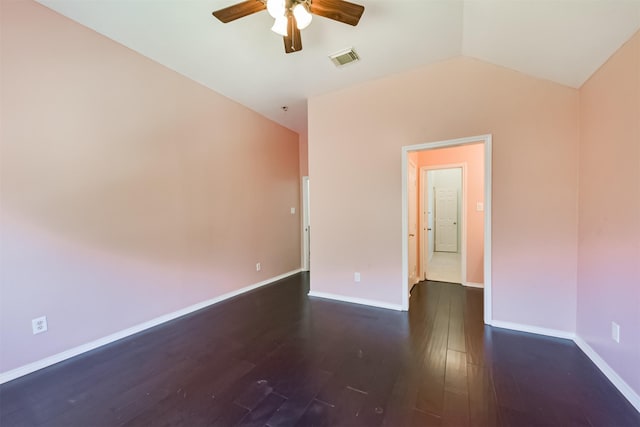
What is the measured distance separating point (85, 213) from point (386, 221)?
3098 millimetres

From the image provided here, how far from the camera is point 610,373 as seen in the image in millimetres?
1842

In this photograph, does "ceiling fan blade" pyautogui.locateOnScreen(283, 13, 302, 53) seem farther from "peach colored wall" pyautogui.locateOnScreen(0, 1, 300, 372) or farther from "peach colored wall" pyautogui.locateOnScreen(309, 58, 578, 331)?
"peach colored wall" pyautogui.locateOnScreen(0, 1, 300, 372)

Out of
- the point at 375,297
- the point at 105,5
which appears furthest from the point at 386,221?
the point at 105,5

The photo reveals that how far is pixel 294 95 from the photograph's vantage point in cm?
362

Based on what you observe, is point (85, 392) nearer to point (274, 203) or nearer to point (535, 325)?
point (274, 203)

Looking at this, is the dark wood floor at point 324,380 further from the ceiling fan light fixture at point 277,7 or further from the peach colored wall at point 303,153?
the peach colored wall at point 303,153

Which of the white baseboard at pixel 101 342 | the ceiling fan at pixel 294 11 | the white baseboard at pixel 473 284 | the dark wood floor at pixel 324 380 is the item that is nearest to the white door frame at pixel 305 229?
the white baseboard at pixel 101 342

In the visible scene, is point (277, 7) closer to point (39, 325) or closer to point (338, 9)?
point (338, 9)

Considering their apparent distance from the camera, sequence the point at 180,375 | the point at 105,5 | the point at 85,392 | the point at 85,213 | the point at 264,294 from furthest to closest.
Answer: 1. the point at 264,294
2. the point at 85,213
3. the point at 105,5
4. the point at 180,375
5. the point at 85,392

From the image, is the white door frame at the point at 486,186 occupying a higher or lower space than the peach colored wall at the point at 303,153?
lower

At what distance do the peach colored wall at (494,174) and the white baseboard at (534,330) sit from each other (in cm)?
5

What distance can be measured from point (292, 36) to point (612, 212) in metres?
2.70

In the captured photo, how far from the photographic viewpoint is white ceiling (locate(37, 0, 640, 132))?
181cm

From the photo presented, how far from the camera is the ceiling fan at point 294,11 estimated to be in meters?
1.72
